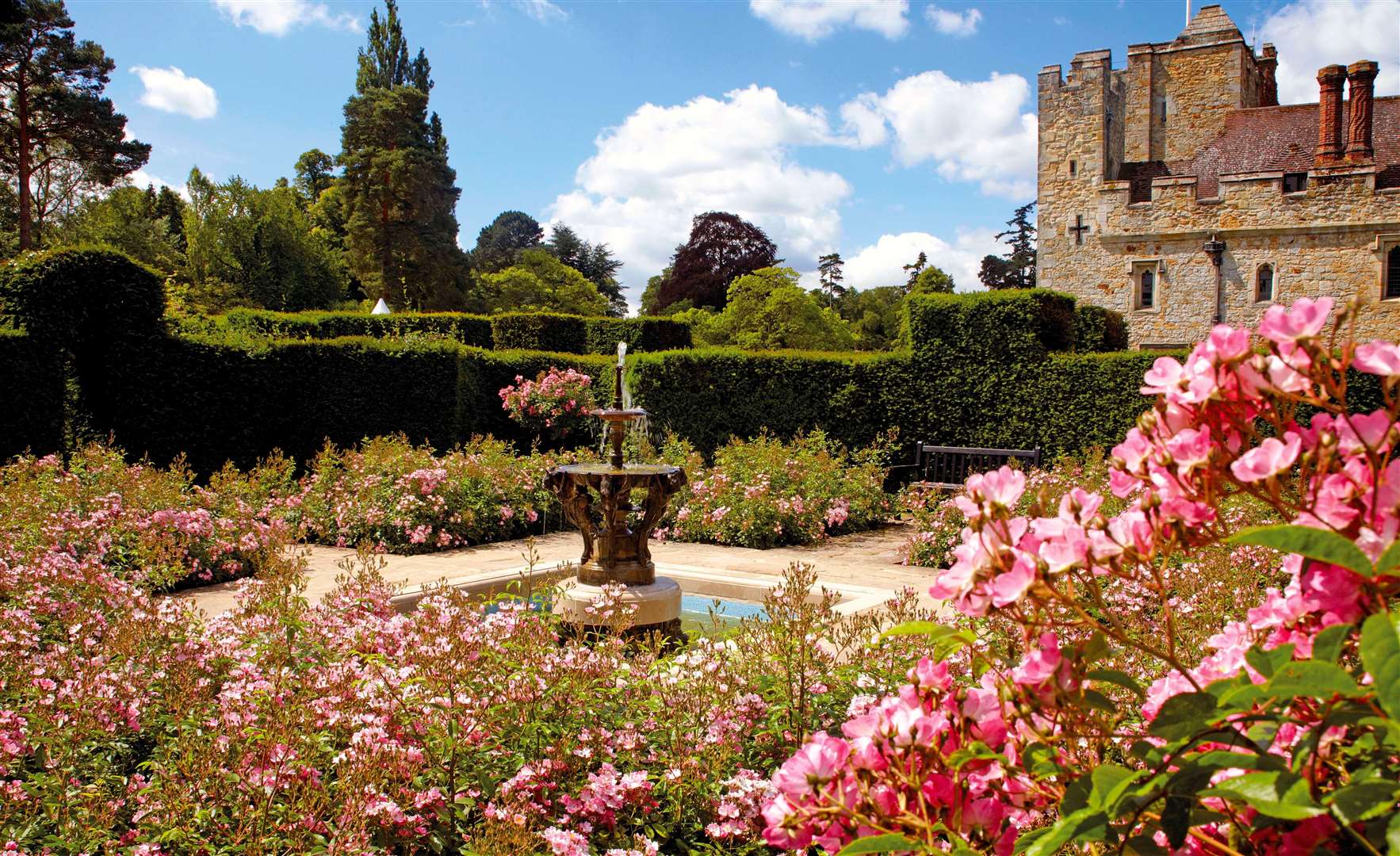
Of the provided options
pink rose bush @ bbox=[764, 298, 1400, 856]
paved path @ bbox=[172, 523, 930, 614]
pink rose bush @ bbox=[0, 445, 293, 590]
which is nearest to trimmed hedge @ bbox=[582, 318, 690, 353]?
paved path @ bbox=[172, 523, 930, 614]

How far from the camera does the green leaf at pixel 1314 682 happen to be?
27.6 inches

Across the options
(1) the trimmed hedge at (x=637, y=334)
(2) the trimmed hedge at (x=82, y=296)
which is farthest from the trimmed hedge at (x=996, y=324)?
(2) the trimmed hedge at (x=82, y=296)

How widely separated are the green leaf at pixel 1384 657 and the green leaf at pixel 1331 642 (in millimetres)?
35

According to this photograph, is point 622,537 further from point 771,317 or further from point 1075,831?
Answer: point 771,317

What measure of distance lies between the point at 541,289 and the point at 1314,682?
1589 inches

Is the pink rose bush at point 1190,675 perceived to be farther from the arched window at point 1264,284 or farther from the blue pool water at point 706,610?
the arched window at point 1264,284

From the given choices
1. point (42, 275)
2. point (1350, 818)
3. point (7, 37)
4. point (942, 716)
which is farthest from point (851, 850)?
point (7, 37)

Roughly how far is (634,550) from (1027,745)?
4928 mm

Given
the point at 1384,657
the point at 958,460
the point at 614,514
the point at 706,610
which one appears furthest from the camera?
the point at 958,460

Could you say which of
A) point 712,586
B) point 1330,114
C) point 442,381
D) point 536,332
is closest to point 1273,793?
point 712,586

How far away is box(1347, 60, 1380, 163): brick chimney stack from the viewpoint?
20406 millimetres

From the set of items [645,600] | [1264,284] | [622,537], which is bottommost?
[645,600]

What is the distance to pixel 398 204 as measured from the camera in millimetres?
33125

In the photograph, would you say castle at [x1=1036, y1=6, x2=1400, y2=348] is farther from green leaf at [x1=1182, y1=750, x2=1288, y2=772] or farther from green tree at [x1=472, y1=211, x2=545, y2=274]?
green tree at [x1=472, y1=211, x2=545, y2=274]
